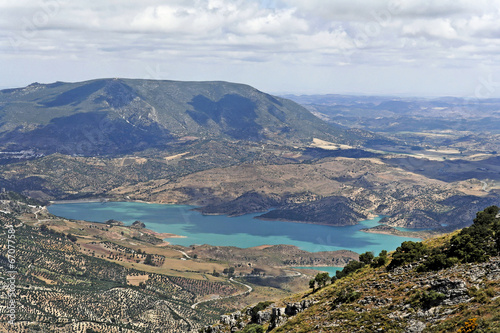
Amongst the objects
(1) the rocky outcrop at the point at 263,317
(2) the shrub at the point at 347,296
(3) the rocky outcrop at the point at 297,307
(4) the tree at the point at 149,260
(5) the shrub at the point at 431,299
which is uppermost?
(5) the shrub at the point at 431,299

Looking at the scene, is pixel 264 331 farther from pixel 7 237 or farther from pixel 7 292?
pixel 7 237

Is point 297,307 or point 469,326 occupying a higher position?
point 469,326

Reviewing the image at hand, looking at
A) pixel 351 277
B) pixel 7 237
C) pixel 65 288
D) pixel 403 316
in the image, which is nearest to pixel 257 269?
A: pixel 65 288

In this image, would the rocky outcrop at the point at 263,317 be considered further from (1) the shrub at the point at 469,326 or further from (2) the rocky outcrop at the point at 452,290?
(1) the shrub at the point at 469,326

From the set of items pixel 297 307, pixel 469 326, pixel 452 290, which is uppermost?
pixel 452 290

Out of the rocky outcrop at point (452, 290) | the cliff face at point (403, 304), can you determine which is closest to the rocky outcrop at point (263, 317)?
the cliff face at point (403, 304)

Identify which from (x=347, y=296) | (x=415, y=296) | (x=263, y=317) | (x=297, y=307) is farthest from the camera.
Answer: (x=263, y=317)

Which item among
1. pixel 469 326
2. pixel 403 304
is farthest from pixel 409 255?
pixel 469 326

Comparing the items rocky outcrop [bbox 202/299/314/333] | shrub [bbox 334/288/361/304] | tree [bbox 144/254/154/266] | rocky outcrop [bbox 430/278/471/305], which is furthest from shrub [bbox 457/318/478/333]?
tree [bbox 144/254/154/266]

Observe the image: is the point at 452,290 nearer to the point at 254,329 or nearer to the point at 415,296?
the point at 415,296
